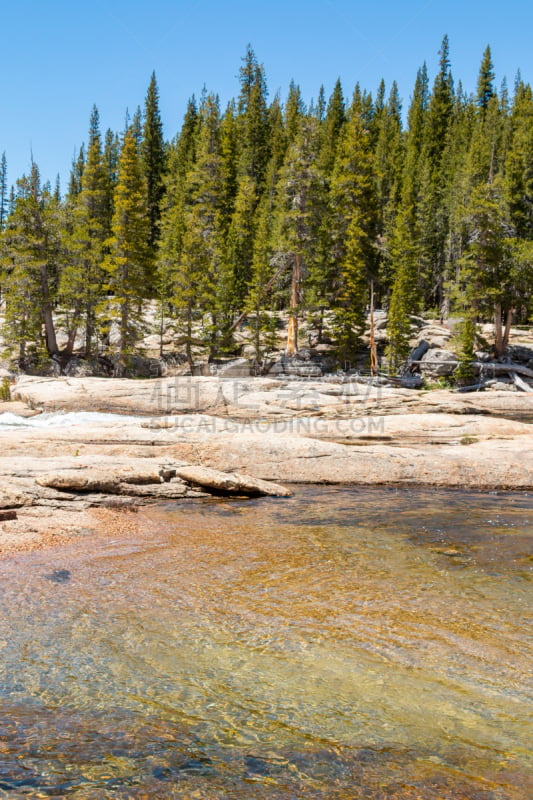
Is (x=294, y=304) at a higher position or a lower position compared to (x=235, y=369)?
higher

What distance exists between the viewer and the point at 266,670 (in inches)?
198

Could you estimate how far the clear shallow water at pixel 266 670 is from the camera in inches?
143

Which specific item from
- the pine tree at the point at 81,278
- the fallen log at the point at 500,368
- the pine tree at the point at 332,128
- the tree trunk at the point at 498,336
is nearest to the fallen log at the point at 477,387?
the fallen log at the point at 500,368

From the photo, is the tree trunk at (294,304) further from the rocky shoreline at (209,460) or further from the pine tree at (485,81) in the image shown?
the pine tree at (485,81)

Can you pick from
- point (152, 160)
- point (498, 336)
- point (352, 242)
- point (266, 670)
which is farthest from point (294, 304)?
point (152, 160)

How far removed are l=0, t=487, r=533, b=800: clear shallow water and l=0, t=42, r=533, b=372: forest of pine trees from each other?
31.7 meters

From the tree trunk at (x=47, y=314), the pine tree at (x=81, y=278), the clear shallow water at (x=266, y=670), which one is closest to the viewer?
the clear shallow water at (x=266, y=670)

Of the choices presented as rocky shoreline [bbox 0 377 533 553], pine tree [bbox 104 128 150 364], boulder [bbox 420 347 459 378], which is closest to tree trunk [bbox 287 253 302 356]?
boulder [bbox 420 347 459 378]

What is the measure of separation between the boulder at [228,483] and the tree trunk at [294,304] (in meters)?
30.4

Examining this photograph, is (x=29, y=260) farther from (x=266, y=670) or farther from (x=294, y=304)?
(x=266, y=670)

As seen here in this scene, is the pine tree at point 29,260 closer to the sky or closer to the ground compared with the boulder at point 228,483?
closer to the sky

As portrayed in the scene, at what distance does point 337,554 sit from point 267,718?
445 cm

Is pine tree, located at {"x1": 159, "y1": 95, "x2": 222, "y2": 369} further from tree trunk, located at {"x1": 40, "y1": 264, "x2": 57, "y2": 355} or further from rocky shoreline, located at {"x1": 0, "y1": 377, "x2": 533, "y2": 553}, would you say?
rocky shoreline, located at {"x1": 0, "y1": 377, "x2": 533, "y2": 553}

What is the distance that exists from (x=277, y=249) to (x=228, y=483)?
33777mm
